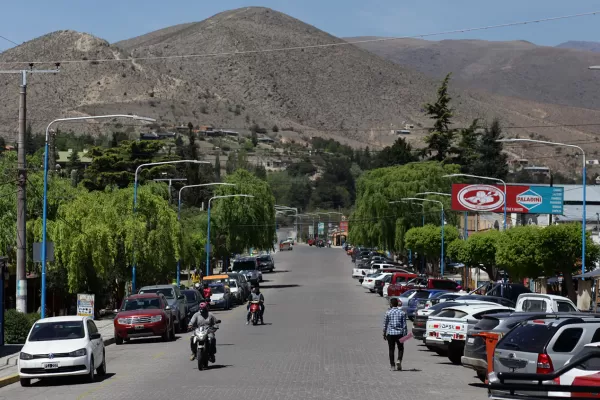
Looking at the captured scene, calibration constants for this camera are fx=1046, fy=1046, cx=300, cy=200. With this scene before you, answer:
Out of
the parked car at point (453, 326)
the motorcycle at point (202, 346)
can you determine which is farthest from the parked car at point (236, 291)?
the motorcycle at point (202, 346)

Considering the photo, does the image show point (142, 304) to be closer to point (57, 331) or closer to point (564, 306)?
point (57, 331)

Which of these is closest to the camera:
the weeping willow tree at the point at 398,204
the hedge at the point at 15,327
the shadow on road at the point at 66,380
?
the shadow on road at the point at 66,380

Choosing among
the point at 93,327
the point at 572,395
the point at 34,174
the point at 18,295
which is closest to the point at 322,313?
the point at 34,174

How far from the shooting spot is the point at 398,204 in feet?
297

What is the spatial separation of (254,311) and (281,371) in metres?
18.4

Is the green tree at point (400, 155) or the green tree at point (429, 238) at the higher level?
the green tree at point (400, 155)

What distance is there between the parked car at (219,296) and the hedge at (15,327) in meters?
21.9

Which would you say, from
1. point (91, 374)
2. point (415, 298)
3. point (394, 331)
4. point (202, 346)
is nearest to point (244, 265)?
point (415, 298)

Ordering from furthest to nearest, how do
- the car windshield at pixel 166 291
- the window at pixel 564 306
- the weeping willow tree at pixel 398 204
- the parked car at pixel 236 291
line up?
the weeping willow tree at pixel 398 204 → the parked car at pixel 236 291 → the car windshield at pixel 166 291 → the window at pixel 564 306

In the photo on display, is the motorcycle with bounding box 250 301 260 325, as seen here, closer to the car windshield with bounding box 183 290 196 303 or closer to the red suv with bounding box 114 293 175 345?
the car windshield with bounding box 183 290 196 303

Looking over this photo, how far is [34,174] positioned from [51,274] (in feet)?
19.4

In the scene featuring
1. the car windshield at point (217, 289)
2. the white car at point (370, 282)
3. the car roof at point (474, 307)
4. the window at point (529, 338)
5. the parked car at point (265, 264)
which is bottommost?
the parked car at point (265, 264)

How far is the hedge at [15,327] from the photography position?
3319 cm

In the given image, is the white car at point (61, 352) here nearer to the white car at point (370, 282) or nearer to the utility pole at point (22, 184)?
the utility pole at point (22, 184)
